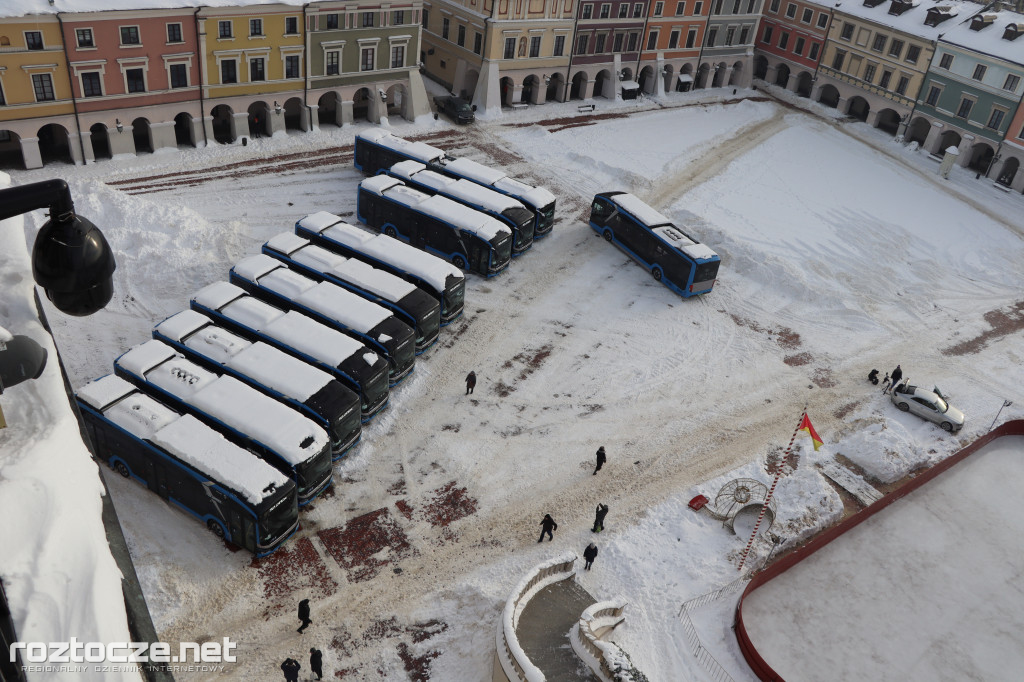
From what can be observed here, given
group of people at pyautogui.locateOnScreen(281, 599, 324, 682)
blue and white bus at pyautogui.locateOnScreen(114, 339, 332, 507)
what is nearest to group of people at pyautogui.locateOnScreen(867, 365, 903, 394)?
blue and white bus at pyautogui.locateOnScreen(114, 339, 332, 507)

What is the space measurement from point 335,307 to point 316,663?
14476 mm

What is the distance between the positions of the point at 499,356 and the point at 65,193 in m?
27.9

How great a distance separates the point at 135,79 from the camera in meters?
43.7

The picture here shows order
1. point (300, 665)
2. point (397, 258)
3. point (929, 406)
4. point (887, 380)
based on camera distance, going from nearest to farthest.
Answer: point (300, 665), point (929, 406), point (397, 258), point (887, 380)

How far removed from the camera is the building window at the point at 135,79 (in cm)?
4338

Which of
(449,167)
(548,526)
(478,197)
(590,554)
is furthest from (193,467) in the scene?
(449,167)

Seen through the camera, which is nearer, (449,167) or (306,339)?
(306,339)

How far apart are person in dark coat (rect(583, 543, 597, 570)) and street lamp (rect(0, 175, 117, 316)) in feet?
64.7

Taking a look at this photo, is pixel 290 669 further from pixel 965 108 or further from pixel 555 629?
pixel 965 108

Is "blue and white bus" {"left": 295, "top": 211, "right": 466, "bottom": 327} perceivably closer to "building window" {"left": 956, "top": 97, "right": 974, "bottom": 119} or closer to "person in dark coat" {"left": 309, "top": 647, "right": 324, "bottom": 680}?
"person in dark coat" {"left": 309, "top": 647, "right": 324, "bottom": 680}

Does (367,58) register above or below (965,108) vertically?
above

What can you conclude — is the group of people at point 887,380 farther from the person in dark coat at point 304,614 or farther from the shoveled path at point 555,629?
the person in dark coat at point 304,614

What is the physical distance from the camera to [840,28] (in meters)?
65.8

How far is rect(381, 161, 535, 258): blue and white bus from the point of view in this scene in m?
40.7
